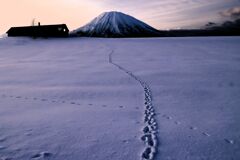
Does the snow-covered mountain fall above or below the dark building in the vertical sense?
above

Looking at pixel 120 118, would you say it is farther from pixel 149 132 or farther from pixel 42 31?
pixel 42 31

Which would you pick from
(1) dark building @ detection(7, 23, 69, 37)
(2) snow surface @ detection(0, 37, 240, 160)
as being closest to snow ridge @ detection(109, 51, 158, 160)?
(2) snow surface @ detection(0, 37, 240, 160)

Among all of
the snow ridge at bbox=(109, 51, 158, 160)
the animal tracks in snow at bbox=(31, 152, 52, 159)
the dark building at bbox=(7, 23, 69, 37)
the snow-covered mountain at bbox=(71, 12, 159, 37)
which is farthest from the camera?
the snow-covered mountain at bbox=(71, 12, 159, 37)

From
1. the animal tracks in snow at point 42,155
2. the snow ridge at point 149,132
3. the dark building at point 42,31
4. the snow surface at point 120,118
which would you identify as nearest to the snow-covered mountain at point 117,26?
the dark building at point 42,31

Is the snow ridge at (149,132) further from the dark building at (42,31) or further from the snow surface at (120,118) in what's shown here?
the dark building at (42,31)

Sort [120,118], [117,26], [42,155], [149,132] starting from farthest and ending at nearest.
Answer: [117,26] < [120,118] < [149,132] < [42,155]

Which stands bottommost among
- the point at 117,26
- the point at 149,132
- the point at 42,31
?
the point at 149,132

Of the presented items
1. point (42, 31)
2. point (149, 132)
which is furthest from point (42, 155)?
point (42, 31)

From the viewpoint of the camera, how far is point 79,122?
170 inches

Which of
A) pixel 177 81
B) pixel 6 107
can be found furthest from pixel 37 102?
pixel 177 81

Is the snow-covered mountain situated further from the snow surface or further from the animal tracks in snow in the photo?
the animal tracks in snow

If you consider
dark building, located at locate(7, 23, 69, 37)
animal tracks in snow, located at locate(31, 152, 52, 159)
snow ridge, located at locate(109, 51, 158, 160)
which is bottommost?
snow ridge, located at locate(109, 51, 158, 160)

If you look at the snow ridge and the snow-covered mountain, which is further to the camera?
the snow-covered mountain

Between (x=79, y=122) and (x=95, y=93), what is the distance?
2.18 meters
